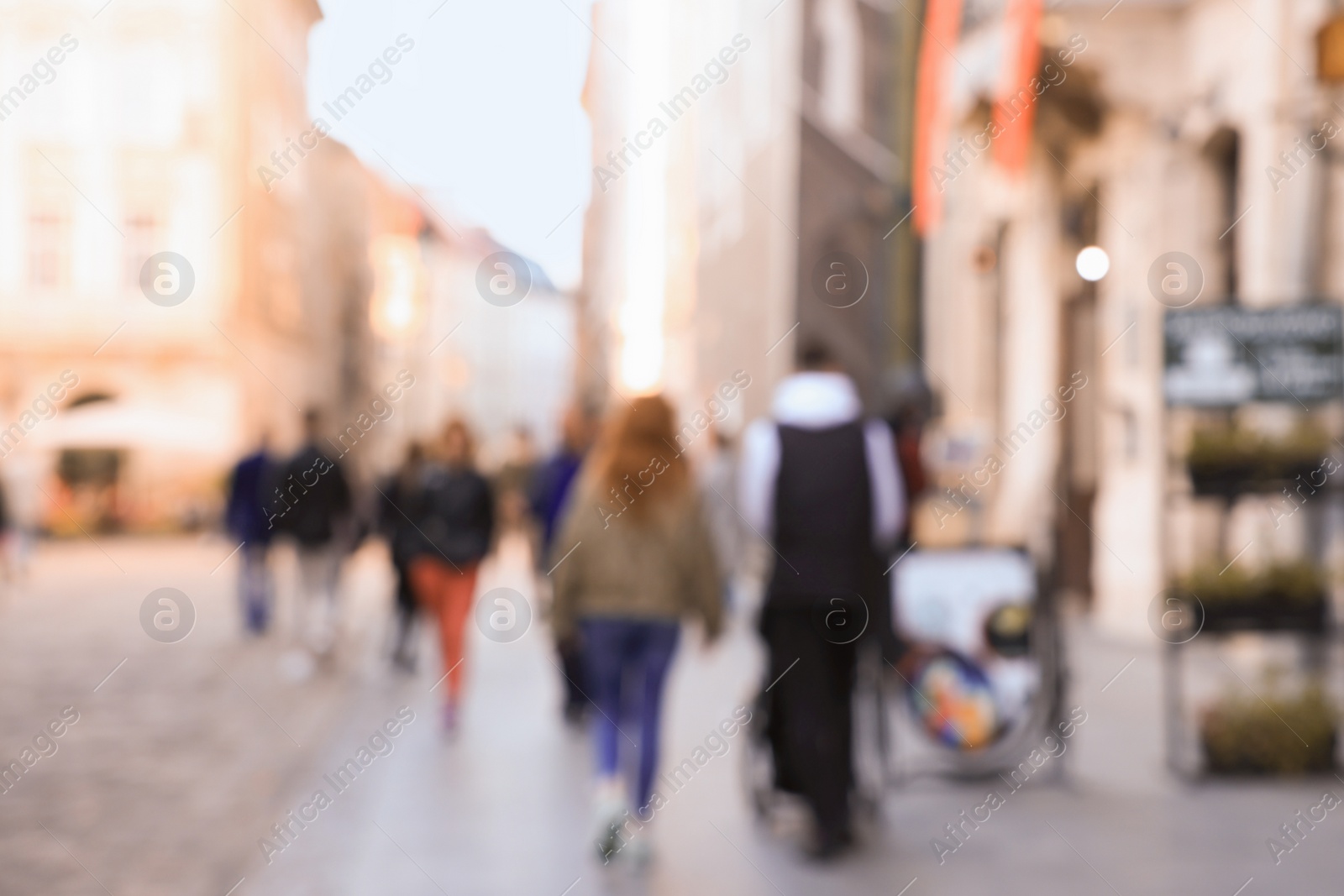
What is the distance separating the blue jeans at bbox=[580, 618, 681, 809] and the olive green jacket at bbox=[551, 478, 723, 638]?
62 millimetres

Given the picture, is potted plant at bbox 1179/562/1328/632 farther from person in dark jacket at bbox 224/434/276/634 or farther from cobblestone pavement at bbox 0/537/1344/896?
person in dark jacket at bbox 224/434/276/634

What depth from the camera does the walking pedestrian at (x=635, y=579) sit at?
6.15m

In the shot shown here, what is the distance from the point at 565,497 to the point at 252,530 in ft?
19.9

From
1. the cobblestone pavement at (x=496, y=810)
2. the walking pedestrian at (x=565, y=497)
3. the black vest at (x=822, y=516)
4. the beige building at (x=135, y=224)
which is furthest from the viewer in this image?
the beige building at (x=135, y=224)

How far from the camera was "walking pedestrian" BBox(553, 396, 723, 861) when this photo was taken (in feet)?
20.2

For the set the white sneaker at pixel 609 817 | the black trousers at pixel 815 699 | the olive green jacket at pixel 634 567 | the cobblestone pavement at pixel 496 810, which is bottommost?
the cobblestone pavement at pixel 496 810

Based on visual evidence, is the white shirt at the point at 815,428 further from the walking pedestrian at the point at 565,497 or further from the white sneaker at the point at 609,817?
the walking pedestrian at the point at 565,497

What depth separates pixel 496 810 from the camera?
280 inches

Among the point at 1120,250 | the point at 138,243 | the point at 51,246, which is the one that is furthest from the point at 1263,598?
the point at 51,246

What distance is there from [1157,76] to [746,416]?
1703 centimetres

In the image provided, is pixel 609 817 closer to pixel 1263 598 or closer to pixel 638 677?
pixel 638 677

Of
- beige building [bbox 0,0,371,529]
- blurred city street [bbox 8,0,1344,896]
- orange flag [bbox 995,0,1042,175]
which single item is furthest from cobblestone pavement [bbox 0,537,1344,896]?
beige building [bbox 0,0,371,529]

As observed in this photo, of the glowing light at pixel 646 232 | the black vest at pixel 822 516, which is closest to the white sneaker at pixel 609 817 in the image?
the black vest at pixel 822 516

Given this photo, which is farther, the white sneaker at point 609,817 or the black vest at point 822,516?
the black vest at point 822,516
